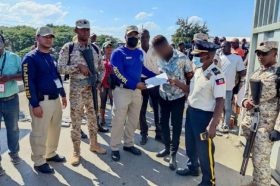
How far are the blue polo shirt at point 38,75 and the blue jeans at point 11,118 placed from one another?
1.67ft

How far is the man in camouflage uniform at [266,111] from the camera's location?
305 centimetres

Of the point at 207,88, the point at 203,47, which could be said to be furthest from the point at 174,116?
the point at 203,47

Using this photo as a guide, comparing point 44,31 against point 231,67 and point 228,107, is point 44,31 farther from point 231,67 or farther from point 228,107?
point 228,107

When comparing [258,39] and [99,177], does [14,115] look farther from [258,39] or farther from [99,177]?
[258,39]

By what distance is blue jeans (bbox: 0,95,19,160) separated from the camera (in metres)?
3.85

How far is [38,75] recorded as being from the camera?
3.64 metres

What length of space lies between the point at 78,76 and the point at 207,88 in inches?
74.2

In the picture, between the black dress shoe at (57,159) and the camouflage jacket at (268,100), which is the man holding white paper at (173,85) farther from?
the black dress shoe at (57,159)

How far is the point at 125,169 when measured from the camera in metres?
4.10

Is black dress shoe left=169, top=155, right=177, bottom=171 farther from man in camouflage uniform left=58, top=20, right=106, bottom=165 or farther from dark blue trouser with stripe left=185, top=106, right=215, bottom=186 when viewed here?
man in camouflage uniform left=58, top=20, right=106, bottom=165

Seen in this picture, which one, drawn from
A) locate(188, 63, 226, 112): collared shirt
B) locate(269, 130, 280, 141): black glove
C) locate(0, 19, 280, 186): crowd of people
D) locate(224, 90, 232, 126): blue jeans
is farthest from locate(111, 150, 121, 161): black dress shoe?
locate(224, 90, 232, 126): blue jeans

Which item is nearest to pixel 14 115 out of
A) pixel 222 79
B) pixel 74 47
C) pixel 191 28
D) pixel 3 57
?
pixel 3 57

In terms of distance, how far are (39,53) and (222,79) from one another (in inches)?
90.3

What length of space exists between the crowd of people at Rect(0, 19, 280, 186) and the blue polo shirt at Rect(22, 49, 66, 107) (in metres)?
0.01
